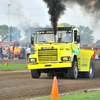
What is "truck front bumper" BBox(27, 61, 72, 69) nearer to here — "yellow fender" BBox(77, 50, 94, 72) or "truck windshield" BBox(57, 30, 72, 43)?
"truck windshield" BBox(57, 30, 72, 43)

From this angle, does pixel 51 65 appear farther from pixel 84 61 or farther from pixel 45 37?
pixel 84 61

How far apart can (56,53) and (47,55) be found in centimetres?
47

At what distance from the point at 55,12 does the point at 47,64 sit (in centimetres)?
325

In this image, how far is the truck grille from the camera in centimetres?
1391

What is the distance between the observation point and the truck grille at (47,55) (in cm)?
1391

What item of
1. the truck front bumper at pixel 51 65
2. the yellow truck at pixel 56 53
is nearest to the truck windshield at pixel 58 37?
the yellow truck at pixel 56 53

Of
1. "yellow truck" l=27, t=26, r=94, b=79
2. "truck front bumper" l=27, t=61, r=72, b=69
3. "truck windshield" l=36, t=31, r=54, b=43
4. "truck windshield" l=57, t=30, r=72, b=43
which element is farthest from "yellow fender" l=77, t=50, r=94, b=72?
"truck windshield" l=36, t=31, r=54, b=43

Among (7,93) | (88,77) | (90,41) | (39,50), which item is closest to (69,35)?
(39,50)

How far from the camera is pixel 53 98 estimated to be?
7.91 metres

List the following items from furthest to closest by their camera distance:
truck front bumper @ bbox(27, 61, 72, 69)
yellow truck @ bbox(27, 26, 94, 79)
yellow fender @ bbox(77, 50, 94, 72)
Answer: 1. yellow fender @ bbox(77, 50, 94, 72)
2. yellow truck @ bbox(27, 26, 94, 79)
3. truck front bumper @ bbox(27, 61, 72, 69)

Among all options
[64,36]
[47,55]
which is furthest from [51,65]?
[64,36]

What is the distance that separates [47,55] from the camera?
14.0 meters

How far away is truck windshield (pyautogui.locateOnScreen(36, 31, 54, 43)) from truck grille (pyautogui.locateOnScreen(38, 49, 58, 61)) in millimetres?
652

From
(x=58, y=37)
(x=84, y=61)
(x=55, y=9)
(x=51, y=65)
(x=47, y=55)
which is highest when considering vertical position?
(x=55, y=9)
